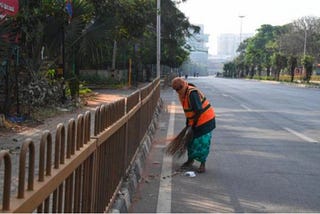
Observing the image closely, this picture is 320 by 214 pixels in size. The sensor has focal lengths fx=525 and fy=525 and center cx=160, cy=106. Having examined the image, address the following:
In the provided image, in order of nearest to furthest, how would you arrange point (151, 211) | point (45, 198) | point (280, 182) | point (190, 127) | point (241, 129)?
point (45, 198)
point (151, 211)
point (280, 182)
point (190, 127)
point (241, 129)

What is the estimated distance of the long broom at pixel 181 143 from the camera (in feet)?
24.6

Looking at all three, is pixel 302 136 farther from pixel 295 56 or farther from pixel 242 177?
pixel 295 56

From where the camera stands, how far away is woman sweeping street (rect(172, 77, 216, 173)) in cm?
735

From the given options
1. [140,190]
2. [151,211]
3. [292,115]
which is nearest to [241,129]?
[292,115]

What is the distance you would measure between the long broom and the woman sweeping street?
57mm

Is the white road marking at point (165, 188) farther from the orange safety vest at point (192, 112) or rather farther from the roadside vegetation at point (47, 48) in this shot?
the roadside vegetation at point (47, 48)

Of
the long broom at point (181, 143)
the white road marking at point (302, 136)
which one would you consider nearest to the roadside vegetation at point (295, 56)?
the white road marking at point (302, 136)

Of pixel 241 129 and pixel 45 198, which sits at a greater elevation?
pixel 45 198

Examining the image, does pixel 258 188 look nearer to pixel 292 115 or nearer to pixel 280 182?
pixel 280 182

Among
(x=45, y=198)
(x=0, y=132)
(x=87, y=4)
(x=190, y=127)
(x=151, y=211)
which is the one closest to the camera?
(x=45, y=198)

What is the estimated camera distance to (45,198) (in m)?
2.70

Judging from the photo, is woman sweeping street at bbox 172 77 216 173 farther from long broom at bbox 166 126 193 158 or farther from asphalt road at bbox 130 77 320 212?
asphalt road at bbox 130 77 320 212

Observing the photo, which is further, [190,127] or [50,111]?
[50,111]

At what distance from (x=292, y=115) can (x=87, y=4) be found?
7262 mm
